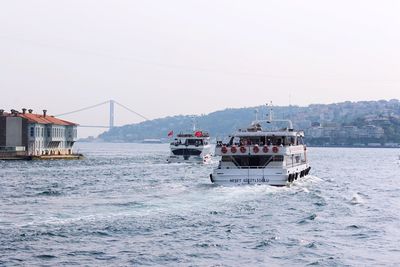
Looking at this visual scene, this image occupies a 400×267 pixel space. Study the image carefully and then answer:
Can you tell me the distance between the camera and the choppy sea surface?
29188 mm

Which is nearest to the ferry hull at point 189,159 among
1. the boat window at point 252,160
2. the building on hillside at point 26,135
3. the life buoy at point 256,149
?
the building on hillside at point 26,135

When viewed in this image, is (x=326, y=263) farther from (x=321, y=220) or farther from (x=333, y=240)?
(x=321, y=220)

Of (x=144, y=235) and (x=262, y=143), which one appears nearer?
(x=144, y=235)

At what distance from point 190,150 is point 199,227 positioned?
8206 cm

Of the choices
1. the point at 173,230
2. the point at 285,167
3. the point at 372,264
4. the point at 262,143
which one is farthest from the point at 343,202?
the point at 372,264

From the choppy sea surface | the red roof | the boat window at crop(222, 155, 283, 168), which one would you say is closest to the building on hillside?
the red roof

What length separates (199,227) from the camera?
36.2 m

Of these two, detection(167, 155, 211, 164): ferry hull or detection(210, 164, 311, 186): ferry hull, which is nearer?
detection(210, 164, 311, 186): ferry hull

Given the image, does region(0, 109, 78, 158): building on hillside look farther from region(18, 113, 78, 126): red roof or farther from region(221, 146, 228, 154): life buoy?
region(221, 146, 228, 154): life buoy

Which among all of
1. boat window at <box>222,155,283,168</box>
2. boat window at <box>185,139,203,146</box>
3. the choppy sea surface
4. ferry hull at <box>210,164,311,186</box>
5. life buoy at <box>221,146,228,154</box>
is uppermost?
boat window at <box>185,139,203,146</box>

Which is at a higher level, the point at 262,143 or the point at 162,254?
the point at 262,143

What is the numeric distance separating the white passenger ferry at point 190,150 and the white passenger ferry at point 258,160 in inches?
2061

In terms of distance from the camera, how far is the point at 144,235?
3331 cm

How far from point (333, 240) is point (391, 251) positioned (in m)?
3.07
